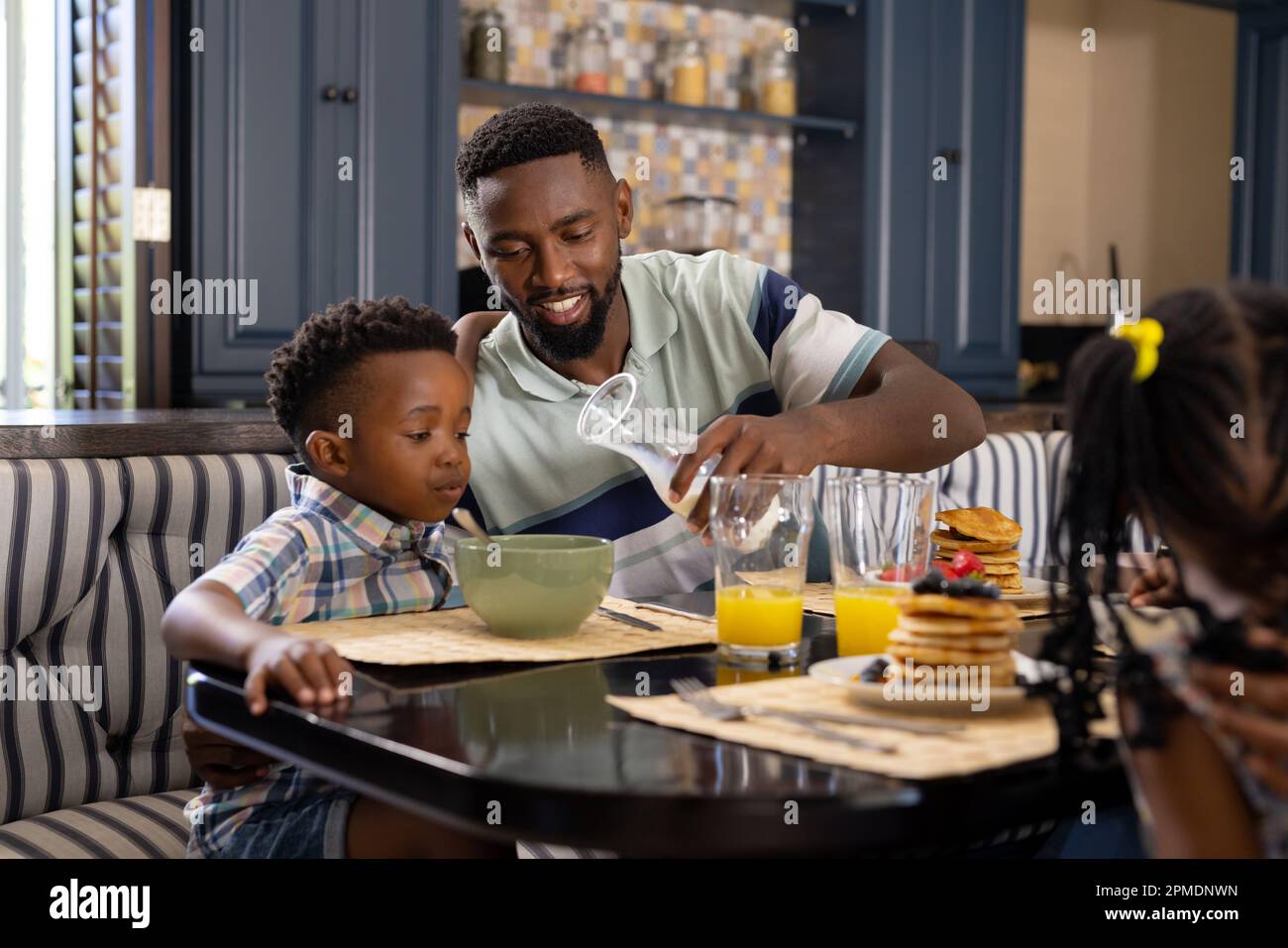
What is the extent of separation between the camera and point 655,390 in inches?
75.8

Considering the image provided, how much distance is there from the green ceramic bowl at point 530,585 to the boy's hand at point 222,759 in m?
0.26

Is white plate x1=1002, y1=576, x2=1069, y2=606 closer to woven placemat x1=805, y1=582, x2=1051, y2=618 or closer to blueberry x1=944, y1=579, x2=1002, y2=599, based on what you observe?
woven placemat x1=805, y1=582, x2=1051, y2=618

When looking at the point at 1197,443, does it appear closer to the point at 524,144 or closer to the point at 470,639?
the point at 470,639

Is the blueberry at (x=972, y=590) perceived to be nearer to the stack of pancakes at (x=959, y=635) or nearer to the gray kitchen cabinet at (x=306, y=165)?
the stack of pancakes at (x=959, y=635)

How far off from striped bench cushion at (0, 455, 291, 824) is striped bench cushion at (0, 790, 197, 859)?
0.22 feet

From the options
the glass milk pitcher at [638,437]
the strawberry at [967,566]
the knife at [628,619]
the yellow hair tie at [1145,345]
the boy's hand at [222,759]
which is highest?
the yellow hair tie at [1145,345]

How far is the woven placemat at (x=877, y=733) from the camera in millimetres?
853

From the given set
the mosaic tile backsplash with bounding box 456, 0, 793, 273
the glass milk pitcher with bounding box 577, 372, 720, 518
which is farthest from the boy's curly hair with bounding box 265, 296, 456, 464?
the mosaic tile backsplash with bounding box 456, 0, 793, 273

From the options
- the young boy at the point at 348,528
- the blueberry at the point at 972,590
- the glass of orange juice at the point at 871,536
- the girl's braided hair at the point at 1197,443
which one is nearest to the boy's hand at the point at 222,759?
the young boy at the point at 348,528
